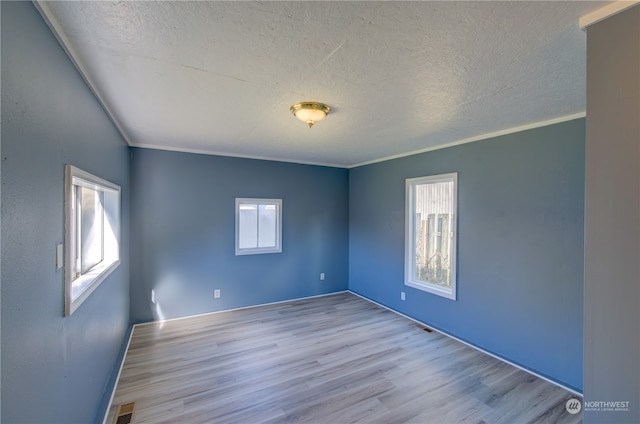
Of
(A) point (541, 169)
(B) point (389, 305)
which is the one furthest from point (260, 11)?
(B) point (389, 305)

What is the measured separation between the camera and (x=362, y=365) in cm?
291

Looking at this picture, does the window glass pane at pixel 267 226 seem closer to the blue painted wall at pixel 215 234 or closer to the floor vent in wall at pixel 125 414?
the blue painted wall at pixel 215 234

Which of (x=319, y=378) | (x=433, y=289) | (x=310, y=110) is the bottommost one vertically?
(x=319, y=378)

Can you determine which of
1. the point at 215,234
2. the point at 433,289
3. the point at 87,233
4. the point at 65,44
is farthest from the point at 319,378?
the point at 65,44

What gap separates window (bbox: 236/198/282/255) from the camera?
4496mm

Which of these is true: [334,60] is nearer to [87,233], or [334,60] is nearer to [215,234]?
[87,233]

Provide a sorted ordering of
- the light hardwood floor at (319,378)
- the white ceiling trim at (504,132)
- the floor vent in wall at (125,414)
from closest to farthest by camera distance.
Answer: the floor vent in wall at (125,414) < the light hardwood floor at (319,378) < the white ceiling trim at (504,132)

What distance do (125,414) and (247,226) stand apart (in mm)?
2736

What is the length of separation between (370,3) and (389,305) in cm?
420

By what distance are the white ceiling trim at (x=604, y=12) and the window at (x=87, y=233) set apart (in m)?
2.57

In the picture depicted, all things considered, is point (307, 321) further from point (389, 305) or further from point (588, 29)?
point (588, 29)

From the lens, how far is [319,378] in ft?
8.79

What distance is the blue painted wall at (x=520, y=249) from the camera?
8.31 feet

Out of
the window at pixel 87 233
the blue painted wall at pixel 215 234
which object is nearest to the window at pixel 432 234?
the blue painted wall at pixel 215 234
